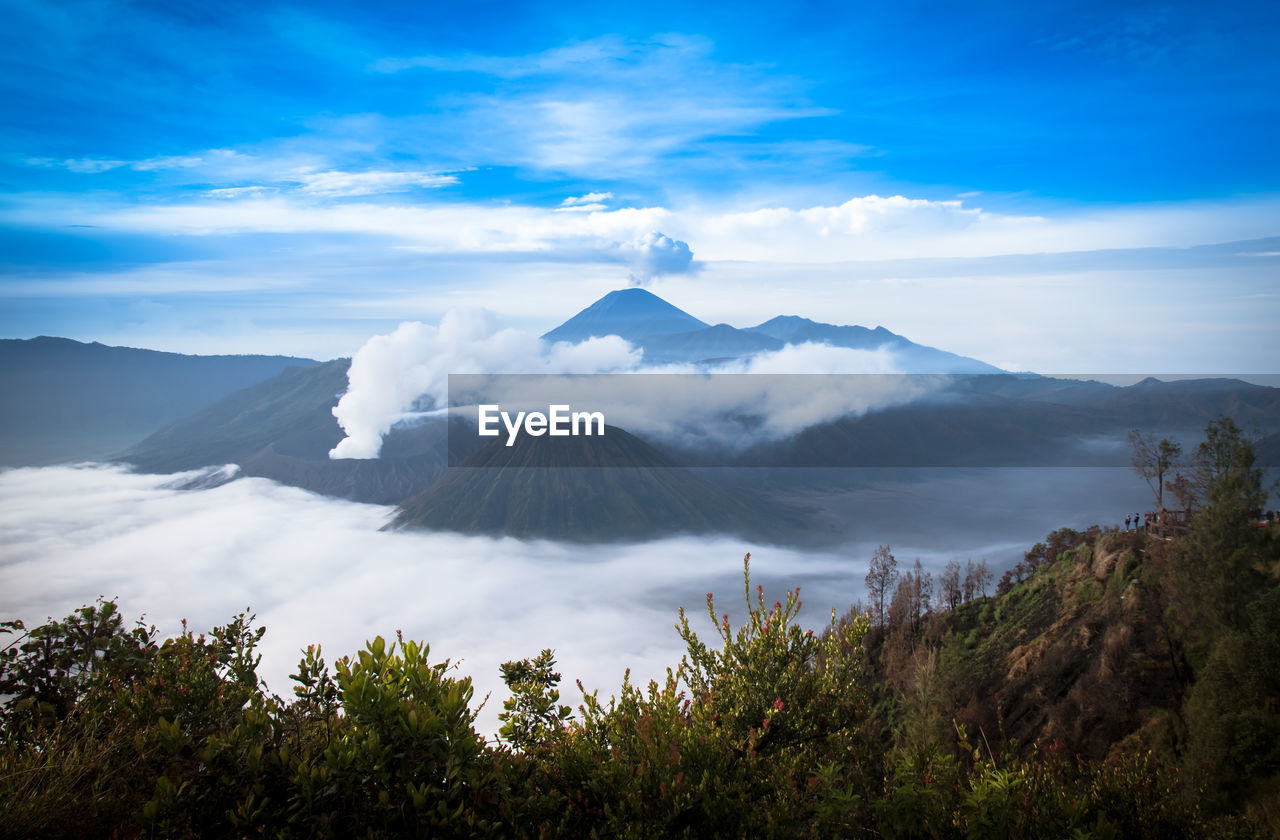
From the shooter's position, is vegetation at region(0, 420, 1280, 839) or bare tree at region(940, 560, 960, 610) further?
bare tree at region(940, 560, 960, 610)

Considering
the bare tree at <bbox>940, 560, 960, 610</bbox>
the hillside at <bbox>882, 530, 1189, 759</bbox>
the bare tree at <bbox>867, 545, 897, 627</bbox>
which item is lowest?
the bare tree at <bbox>867, 545, 897, 627</bbox>

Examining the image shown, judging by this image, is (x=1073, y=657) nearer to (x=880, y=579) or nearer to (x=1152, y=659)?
(x=1152, y=659)

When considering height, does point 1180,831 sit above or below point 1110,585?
above

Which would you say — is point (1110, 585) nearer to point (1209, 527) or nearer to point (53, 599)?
point (1209, 527)

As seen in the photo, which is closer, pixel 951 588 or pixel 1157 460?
pixel 1157 460

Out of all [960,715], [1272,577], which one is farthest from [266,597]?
[1272,577]

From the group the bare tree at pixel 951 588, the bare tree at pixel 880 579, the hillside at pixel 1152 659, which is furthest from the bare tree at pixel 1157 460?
the bare tree at pixel 880 579

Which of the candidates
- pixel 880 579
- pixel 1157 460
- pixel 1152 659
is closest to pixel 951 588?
pixel 880 579

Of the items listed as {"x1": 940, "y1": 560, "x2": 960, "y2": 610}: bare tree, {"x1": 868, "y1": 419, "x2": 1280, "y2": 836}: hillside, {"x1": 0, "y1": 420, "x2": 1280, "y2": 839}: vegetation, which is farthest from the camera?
{"x1": 940, "y1": 560, "x2": 960, "y2": 610}: bare tree

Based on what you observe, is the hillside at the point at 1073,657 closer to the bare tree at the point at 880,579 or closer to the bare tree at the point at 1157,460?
the bare tree at the point at 1157,460

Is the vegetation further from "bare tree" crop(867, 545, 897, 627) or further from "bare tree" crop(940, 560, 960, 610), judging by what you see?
"bare tree" crop(867, 545, 897, 627)

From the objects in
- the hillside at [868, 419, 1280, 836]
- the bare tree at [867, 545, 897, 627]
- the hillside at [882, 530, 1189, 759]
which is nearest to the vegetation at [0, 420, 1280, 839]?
the hillside at [868, 419, 1280, 836]
